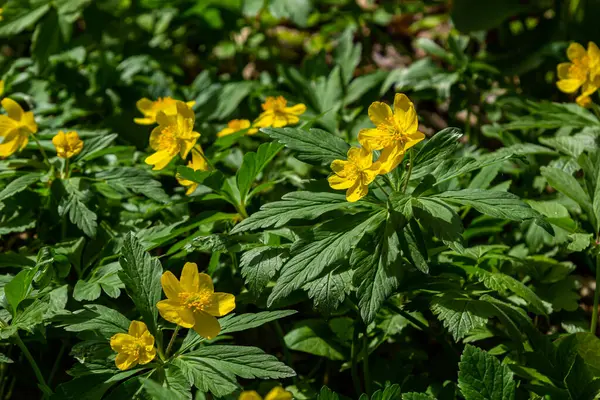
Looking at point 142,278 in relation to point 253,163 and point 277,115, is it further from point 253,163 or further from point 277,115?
point 277,115

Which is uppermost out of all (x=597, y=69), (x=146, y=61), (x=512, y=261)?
(x=597, y=69)

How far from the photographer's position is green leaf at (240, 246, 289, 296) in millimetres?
1779

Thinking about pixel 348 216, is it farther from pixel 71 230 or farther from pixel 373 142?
pixel 71 230

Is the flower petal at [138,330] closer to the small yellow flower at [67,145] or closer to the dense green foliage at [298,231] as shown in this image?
the dense green foliage at [298,231]

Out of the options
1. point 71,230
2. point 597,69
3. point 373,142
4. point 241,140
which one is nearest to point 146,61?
point 241,140

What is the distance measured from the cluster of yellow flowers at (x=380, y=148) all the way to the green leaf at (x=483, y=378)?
18.7 inches

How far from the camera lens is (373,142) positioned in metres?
1.72

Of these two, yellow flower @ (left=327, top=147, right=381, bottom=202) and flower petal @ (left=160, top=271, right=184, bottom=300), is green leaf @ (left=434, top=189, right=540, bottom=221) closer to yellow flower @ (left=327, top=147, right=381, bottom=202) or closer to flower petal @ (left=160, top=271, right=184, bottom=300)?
yellow flower @ (left=327, top=147, right=381, bottom=202)

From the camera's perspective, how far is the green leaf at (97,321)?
1694 mm

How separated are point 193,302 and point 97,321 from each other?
10.9 inches

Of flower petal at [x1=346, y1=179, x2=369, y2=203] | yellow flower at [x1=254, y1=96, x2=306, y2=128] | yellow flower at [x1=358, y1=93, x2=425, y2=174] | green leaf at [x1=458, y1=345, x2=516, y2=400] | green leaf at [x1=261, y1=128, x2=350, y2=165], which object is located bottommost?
green leaf at [x1=458, y1=345, x2=516, y2=400]

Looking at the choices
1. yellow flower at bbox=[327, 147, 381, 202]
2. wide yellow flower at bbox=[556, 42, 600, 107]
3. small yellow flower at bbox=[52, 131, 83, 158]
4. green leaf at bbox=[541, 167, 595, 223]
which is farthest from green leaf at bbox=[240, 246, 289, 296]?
wide yellow flower at bbox=[556, 42, 600, 107]

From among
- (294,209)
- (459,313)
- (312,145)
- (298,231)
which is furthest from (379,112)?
(459,313)

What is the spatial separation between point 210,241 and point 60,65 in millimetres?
1539
